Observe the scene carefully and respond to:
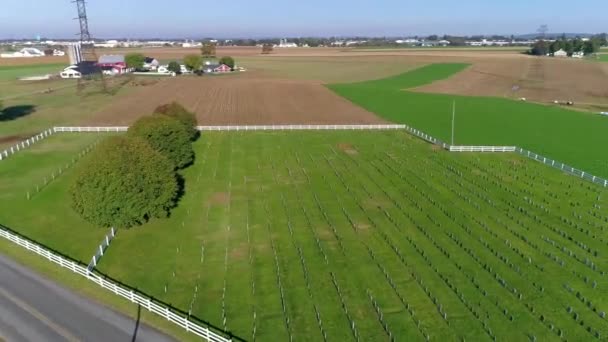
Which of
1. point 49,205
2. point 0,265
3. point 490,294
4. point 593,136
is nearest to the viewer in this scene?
point 490,294

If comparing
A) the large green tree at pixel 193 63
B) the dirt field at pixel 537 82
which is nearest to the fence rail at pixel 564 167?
the dirt field at pixel 537 82

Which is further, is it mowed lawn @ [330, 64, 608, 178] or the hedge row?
mowed lawn @ [330, 64, 608, 178]

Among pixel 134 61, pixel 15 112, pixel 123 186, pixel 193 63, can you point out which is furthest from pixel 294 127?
pixel 134 61

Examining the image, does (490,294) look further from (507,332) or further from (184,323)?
(184,323)

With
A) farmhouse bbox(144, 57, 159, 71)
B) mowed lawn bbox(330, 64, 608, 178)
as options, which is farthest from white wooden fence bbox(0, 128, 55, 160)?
farmhouse bbox(144, 57, 159, 71)

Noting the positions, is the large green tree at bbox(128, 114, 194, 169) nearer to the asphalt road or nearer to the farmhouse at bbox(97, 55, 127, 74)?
the asphalt road

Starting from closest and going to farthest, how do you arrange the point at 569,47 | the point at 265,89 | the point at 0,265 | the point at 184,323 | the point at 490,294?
1. the point at 184,323
2. the point at 490,294
3. the point at 0,265
4. the point at 265,89
5. the point at 569,47

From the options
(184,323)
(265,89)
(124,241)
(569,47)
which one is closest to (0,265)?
(124,241)
